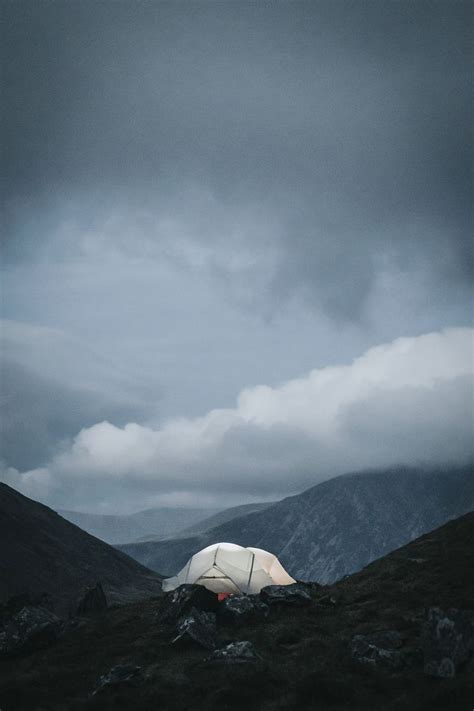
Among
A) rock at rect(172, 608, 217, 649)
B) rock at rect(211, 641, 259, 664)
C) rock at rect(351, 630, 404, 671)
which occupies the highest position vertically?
rock at rect(172, 608, 217, 649)

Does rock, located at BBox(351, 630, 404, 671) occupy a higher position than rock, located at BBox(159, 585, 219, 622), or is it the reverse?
rock, located at BBox(159, 585, 219, 622)

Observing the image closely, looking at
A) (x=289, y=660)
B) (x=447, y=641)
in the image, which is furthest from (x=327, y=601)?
(x=447, y=641)

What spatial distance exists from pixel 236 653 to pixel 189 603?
6.75m

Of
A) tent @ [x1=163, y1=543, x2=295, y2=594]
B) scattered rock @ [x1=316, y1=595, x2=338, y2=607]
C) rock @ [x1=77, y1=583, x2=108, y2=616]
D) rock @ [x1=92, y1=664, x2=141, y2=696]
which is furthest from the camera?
tent @ [x1=163, y1=543, x2=295, y2=594]

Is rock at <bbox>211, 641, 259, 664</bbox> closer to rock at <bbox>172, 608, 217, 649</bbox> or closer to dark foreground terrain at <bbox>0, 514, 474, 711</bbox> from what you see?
dark foreground terrain at <bbox>0, 514, 474, 711</bbox>

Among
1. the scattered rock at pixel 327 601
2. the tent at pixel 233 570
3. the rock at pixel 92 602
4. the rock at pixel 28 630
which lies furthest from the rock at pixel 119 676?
the tent at pixel 233 570

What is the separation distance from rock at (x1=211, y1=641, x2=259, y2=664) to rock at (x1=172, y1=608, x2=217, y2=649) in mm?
1407

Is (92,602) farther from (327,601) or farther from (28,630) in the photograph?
(327,601)

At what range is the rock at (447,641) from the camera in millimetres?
18438

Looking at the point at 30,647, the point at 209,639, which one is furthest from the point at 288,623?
the point at 30,647

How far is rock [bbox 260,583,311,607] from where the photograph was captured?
29.7m

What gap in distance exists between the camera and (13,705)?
750 inches

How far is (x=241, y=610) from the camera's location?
90.2 feet

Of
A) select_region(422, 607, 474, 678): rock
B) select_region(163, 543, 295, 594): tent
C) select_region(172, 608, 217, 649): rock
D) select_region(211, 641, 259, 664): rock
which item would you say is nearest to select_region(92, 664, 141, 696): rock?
select_region(211, 641, 259, 664): rock
